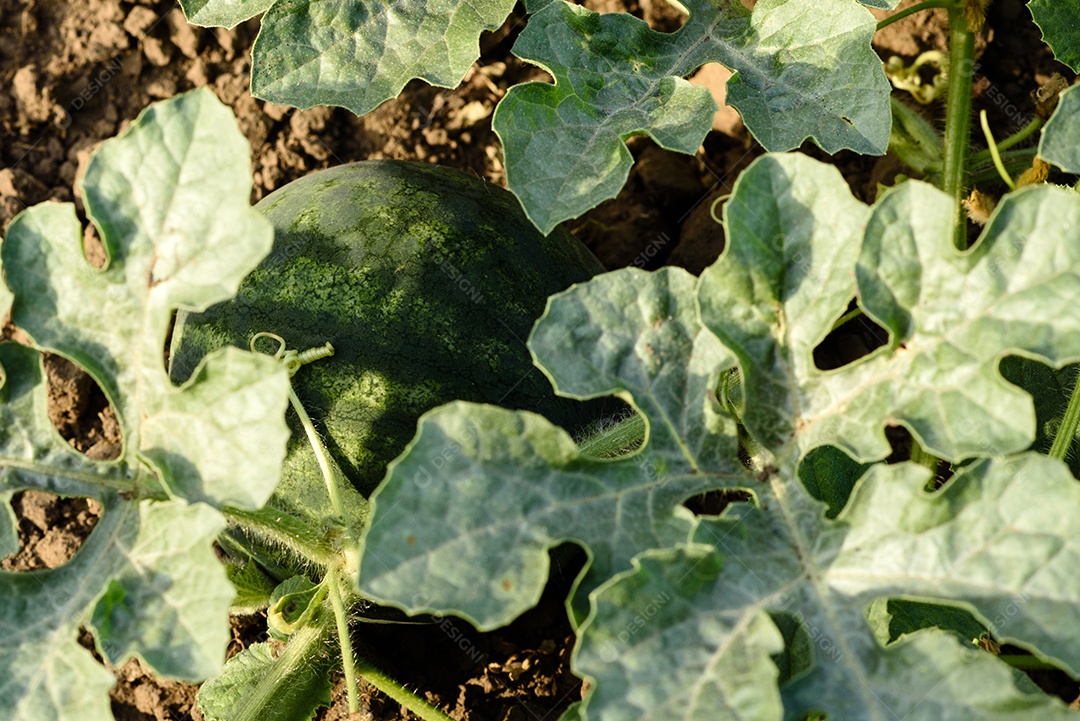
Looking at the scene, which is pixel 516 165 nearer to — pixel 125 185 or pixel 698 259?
pixel 125 185

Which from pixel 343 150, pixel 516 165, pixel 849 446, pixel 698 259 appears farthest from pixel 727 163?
pixel 849 446

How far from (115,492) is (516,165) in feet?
3.11

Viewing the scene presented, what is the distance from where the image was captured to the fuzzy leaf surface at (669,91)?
216 cm

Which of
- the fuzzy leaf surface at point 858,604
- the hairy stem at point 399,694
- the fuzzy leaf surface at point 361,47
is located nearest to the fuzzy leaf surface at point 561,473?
the fuzzy leaf surface at point 858,604

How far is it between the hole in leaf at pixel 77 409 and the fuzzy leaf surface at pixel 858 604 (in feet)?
6.67

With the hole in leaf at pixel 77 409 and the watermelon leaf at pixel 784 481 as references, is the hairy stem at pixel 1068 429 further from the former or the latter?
the hole in leaf at pixel 77 409

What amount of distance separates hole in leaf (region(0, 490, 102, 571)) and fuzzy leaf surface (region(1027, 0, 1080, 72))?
2664 mm

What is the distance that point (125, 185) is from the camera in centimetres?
188

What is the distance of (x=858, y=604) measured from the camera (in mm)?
1770

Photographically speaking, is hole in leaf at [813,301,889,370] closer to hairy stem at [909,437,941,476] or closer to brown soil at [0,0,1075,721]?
brown soil at [0,0,1075,721]

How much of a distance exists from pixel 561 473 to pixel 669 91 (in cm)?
93

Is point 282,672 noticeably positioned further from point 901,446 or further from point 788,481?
point 901,446

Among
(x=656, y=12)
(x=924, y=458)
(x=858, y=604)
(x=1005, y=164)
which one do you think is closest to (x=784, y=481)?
(x=858, y=604)

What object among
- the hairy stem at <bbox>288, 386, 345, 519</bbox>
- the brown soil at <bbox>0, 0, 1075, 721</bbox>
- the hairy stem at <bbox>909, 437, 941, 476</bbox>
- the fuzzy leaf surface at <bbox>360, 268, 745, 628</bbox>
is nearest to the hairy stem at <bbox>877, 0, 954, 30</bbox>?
the brown soil at <bbox>0, 0, 1075, 721</bbox>
